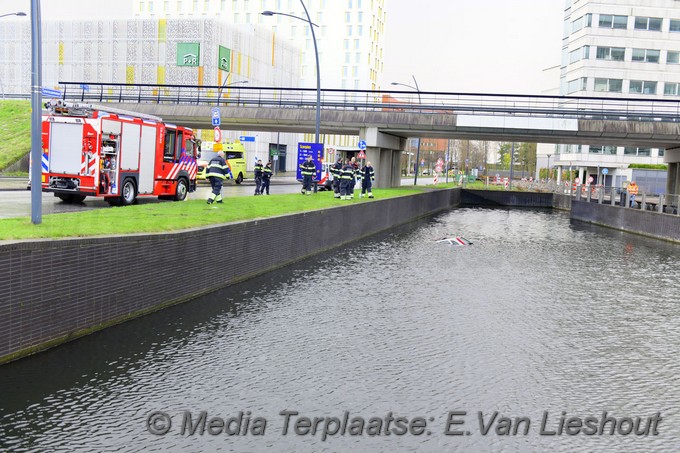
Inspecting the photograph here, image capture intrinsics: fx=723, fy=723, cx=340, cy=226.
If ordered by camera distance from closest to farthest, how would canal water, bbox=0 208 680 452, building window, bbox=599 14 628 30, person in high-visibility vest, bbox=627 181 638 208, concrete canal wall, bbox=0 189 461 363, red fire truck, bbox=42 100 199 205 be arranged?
canal water, bbox=0 208 680 452, concrete canal wall, bbox=0 189 461 363, red fire truck, bbox=42 100 199 205, person in high-visibility vest, bbox=627 181 638 208, building window, bbox=599 14 628 30

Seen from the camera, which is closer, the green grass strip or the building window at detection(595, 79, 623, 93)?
the green grass strip

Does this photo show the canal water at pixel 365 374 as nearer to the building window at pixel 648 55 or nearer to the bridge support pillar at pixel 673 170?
the bridge support pillar at pixel 673 170

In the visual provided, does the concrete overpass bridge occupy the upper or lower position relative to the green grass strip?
upper

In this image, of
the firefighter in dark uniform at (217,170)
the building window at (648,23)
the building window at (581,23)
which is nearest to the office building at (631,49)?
the building window at (648,23)

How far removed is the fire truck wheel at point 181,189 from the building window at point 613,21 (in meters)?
70.2

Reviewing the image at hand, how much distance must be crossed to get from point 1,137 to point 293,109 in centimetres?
2062

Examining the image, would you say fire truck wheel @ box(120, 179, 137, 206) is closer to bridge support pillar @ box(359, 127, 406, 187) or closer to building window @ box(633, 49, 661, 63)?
bridge support pillar @ box(359, 127, 406, 187)

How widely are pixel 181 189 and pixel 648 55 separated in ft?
238

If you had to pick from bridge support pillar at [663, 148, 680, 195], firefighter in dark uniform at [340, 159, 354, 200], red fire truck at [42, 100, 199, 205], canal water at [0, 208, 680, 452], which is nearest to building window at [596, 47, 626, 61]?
bridge support pillar at [663, 148, 680, 195]

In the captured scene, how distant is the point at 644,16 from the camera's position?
8288cm

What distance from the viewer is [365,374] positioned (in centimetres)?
826

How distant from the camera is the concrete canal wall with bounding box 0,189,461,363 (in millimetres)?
8164

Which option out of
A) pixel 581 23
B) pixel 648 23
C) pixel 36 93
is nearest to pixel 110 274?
pixel 36 93

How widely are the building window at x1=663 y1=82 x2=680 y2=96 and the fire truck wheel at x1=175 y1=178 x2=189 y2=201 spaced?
2849 inches
